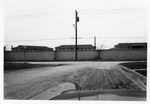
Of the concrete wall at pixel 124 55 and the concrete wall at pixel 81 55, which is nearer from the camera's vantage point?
the concrete wall at pixel 124 55

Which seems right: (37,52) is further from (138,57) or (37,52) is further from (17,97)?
(17,97)

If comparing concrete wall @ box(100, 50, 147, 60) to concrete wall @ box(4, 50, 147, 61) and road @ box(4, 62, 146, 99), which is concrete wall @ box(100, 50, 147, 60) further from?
road @ box(4, 62, 146, 99)

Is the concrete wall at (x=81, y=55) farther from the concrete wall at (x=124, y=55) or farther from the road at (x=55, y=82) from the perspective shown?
the road at (x=55, y=82)

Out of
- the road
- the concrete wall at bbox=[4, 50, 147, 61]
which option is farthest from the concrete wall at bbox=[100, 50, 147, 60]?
the road

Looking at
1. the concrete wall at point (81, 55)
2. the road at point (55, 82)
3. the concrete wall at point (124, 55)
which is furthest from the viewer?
the concrete wall at point (81, 55)

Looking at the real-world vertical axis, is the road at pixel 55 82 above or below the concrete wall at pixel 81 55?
below

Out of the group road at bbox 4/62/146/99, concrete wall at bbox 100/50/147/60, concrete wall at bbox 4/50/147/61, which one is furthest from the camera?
concrete wall at bbox 4/50/147/61

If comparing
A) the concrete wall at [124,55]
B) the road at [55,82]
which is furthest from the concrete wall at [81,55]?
the road at [55,82]

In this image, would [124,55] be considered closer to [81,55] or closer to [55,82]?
Result: [81,55]

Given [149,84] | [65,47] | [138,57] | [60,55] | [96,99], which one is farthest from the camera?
[65,47]

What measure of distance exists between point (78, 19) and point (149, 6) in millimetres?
17681

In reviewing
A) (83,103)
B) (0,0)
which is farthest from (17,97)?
(0,0)

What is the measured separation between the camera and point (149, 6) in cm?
434

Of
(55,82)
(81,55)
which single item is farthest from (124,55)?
(55,82)
